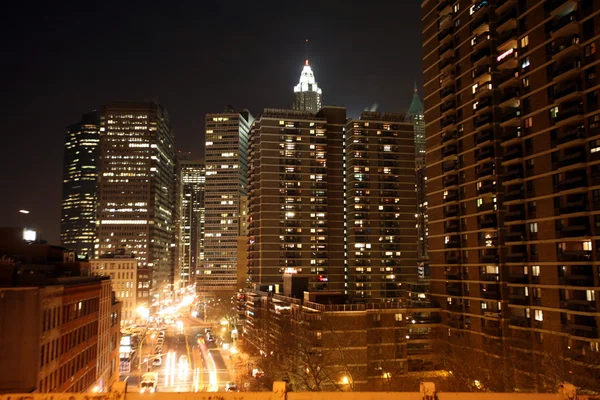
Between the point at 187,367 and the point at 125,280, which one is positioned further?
the point at 125,280

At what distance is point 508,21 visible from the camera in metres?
58.8

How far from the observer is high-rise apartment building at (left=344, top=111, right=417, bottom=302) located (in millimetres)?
133500

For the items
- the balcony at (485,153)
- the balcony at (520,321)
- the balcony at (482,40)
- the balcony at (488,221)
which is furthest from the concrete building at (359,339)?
the balcony at (482,40)

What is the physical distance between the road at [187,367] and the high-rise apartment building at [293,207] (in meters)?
23.3

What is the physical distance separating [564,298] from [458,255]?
20.8 m

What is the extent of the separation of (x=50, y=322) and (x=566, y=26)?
185ft

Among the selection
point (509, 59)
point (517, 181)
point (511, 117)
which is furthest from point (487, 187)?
point (509, 59)

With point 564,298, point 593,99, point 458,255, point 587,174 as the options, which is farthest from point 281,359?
point 593,99

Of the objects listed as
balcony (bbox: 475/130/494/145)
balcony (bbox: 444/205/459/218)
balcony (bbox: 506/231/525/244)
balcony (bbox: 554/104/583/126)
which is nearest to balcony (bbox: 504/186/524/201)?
balcony (bbox: 506/231/525/244)

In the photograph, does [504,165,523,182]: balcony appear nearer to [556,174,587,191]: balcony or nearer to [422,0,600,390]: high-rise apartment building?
[422,0,600,390]: high-rise apartment building

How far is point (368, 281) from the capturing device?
436 ft

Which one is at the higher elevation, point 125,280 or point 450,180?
point 450,180

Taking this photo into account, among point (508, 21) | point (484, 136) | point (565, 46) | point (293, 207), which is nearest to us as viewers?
point (565, 46)

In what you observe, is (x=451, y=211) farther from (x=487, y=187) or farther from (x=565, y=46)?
(x=565, y=46)
